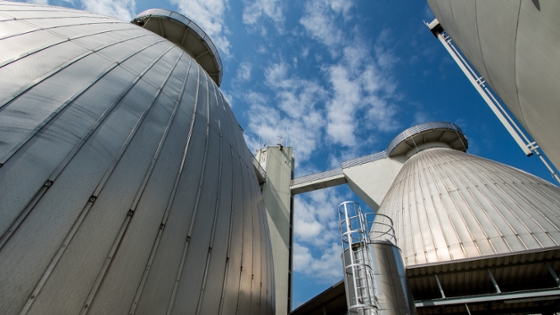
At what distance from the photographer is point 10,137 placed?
2.79m

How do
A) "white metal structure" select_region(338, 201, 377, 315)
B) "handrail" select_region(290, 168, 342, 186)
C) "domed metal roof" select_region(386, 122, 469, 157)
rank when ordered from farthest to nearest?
"handrail" select_region(290, 168, 342, 186) → "domed metal roof" select_region(386, 122, 469, 157) → "white metal structure" select_region(338, 201, 377, 315)

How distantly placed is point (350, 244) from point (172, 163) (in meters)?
4.80

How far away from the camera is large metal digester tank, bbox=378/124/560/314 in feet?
26.7

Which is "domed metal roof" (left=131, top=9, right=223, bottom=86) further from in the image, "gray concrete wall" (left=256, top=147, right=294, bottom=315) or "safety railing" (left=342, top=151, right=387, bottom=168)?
"safety railing" (left=342, top=151, right=387, bottom=168)

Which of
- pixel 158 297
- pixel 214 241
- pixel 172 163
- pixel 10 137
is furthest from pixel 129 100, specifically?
pixel 158 297

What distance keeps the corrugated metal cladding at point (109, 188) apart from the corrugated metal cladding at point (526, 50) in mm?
4670

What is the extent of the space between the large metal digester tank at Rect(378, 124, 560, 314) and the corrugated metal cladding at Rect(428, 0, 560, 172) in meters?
5.88

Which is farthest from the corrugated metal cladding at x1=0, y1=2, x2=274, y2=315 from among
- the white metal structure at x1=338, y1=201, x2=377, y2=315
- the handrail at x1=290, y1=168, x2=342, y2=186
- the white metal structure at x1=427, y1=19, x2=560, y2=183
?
the handrail at x1=290, y1=168, x2=342, y2=186

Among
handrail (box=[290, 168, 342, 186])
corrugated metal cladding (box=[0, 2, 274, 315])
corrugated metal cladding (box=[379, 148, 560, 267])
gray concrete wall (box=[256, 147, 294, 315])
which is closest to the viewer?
corrugated metal cladding (box=[0, 2, 274, 315])

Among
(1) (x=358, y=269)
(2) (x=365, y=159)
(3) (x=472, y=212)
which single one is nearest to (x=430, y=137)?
(2) (x=365, y=159)

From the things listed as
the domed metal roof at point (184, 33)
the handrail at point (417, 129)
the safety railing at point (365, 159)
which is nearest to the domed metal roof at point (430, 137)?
the handrail at point (417, 129)

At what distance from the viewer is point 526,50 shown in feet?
9.89

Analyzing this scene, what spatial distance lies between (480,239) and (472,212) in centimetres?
130

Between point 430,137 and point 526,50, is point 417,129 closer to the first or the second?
point 430,137
